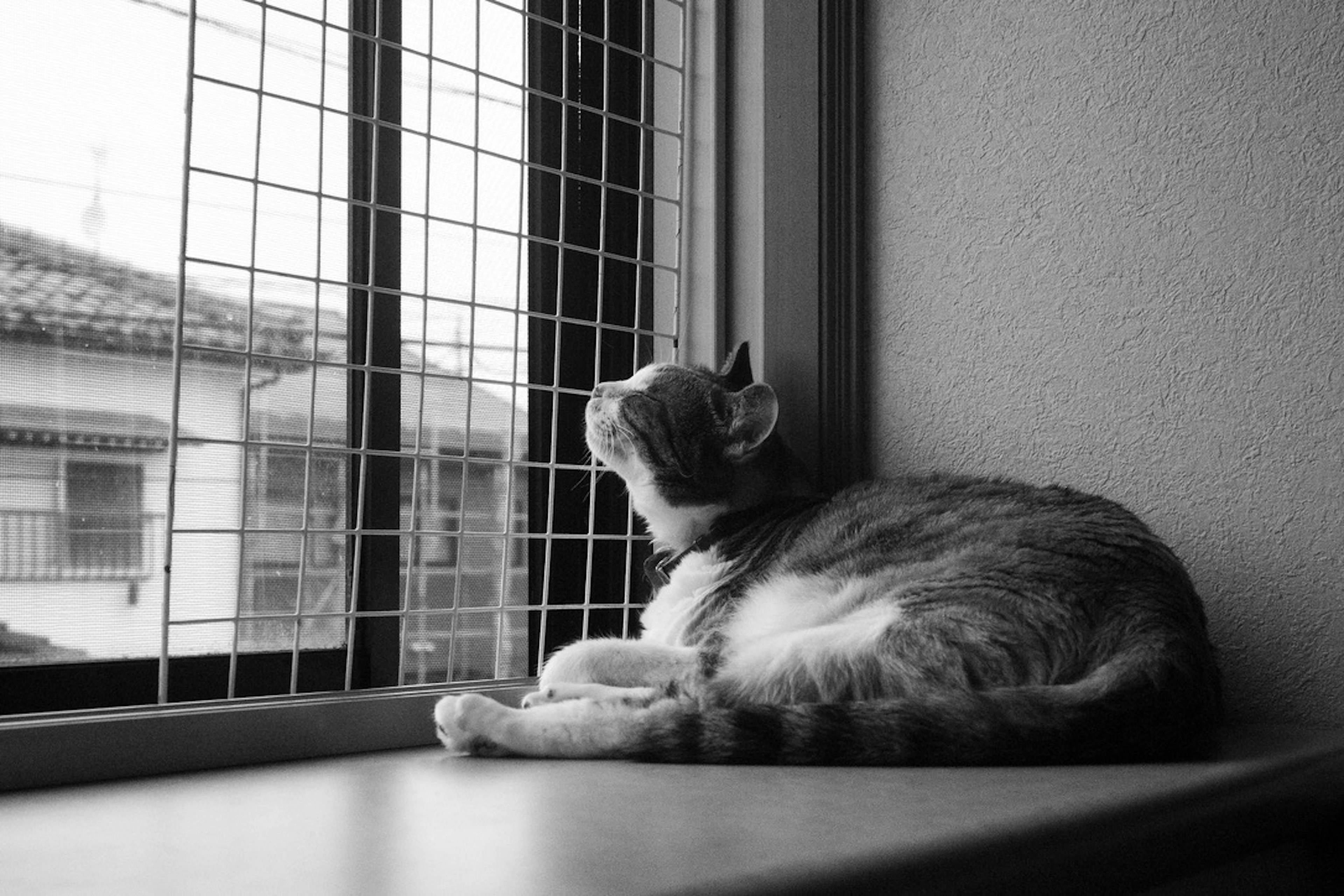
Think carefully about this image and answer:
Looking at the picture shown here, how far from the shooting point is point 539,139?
181 cm

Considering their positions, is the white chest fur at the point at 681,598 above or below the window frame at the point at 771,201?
below

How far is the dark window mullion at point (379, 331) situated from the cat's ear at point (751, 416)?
1.64 feet

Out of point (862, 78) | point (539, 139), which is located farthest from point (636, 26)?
point (862, 78)

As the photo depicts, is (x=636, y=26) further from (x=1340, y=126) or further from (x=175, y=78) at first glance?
(x=1340, y=126)

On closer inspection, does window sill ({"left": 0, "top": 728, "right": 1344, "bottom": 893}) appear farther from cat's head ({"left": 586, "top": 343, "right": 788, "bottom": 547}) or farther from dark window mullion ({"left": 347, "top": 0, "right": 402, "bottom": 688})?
cat's head ({"left": 586, "top": 343, "right": 788, "bottom": 547})

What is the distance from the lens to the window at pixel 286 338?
1425 mm

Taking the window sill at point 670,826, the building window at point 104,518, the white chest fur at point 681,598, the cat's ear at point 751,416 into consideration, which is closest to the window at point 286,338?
the building window at point 104,518

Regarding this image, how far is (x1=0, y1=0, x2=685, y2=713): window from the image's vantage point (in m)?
1.42

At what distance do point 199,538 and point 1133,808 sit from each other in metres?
1.21

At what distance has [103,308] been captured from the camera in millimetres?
1492

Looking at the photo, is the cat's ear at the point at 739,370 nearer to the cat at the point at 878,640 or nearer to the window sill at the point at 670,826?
the cat at the point at 878,640

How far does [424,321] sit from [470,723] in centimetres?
56

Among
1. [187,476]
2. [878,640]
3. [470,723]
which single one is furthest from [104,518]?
[878,640]

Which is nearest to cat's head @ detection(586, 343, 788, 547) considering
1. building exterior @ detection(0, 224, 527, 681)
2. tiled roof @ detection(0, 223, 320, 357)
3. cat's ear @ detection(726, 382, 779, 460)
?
cat's ear @ detection(726, 382, 779, 460)
